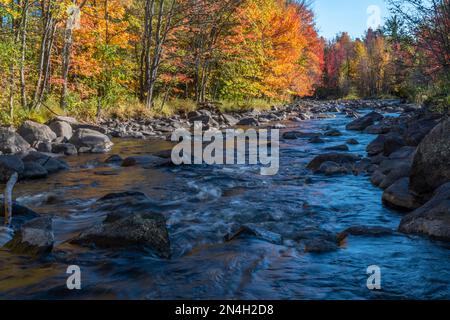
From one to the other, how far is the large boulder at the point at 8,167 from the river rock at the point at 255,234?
5.00 meters

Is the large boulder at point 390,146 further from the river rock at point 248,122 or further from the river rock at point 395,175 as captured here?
the river rock at point 248,122

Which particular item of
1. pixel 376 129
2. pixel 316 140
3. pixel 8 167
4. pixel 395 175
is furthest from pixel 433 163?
pixel 376 129

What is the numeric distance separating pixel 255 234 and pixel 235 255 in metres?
0.61

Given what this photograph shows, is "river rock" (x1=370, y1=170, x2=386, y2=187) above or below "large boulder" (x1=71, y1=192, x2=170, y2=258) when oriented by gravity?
above

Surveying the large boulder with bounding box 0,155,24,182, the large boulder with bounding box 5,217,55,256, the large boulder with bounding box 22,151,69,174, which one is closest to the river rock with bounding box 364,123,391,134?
the large boulder with bounding box 22,151,69,174

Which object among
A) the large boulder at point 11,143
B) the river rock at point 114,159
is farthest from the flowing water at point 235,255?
the large boulder at point 11,143

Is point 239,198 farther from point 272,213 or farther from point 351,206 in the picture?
point 351,206

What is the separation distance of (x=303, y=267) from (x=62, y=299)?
226 centimetres

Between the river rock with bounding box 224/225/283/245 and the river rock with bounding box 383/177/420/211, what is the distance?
2.37 meters

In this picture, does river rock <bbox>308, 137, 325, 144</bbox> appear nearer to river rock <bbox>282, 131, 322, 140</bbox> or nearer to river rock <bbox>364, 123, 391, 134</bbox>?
river rock <bbox>282, 131, 322, 140</bbox>

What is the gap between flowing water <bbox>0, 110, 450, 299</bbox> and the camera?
4008 millimetres

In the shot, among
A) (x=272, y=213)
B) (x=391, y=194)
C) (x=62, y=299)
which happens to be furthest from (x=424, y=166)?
(x=62, y=299)

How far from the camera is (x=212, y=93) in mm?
30844

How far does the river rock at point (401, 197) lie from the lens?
666 centimetres
